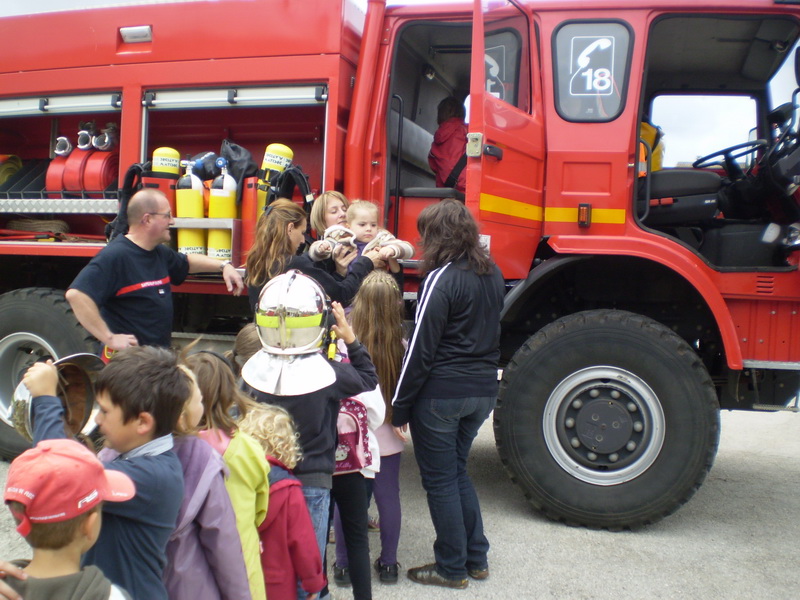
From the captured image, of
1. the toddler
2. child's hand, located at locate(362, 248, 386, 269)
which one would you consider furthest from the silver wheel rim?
child's hand, located at locate(362, 248, 386, 269)

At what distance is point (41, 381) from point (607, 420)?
2944 mm

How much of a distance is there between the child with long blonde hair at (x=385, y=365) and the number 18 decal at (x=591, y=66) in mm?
1748

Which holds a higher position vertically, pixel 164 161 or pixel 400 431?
pixel 164 161

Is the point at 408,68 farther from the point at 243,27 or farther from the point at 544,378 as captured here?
the point at 544,378

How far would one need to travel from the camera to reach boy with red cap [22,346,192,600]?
1884 millimetres

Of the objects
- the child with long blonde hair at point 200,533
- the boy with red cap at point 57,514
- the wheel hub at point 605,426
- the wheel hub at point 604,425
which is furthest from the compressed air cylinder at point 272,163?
the boy with red cap at point 57,514

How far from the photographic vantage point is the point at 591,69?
4344mm

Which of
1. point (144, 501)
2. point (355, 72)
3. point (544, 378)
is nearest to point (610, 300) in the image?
point (544, 378)

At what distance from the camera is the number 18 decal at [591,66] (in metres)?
4.32

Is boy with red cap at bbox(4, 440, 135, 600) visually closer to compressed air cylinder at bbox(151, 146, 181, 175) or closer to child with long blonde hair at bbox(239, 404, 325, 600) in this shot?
child with long blonde hair at bbox(239, 404, 325, 600)

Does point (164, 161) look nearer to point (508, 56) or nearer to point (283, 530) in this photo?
point (508, 56)

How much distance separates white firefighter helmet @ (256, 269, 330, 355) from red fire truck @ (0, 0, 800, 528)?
66.9 inches

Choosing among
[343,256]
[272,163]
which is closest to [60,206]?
[272,163]

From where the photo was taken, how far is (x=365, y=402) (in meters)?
3.09
